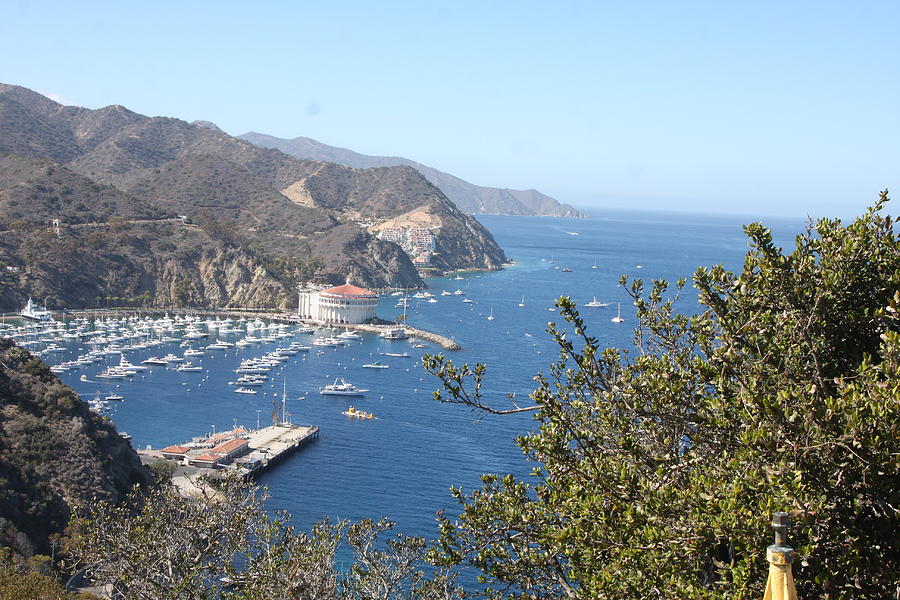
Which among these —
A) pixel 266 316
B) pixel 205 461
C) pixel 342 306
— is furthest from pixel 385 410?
pixel 266 316

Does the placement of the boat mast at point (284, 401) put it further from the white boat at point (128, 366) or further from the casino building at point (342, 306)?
the casino building at point (342, 306)

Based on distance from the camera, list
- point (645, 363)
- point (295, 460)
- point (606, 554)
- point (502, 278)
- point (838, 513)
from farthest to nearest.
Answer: point (502, 278) → point (295, 460) → point (645, 363) → point (606, 554) → point (838, 513)

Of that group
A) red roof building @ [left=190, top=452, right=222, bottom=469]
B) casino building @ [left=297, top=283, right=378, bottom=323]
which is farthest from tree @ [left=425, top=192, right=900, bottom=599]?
casino building @ [left=297, top=283, right=378, bottom=323]

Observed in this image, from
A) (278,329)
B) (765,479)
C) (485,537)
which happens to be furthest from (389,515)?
(278,329)

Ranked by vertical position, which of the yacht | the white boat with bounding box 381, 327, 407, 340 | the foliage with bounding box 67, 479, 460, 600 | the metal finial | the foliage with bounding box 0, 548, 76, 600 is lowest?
the white boat with bounding box 381, 327, 407, 340

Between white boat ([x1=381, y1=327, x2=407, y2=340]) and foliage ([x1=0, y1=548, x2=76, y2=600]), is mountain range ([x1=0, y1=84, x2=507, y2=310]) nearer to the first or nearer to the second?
white boat ([x1=381, y1=327, x2=407, y2=340])

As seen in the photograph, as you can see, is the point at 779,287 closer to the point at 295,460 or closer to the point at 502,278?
the point at 295,460
